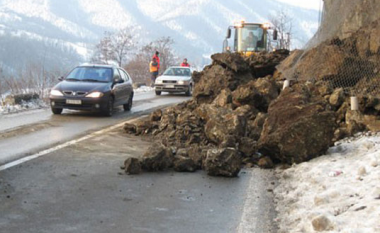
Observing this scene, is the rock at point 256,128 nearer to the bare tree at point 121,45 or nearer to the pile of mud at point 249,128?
the pile of mud at point 249,128

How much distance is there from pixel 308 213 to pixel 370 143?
335 centimetres

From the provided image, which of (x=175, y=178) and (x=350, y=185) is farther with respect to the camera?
(x=175, y=178)

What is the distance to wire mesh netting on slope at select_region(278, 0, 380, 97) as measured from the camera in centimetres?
1144

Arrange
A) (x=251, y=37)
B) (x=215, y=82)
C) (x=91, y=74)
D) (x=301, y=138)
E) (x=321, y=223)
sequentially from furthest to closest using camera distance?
(x=251, y=37), (x=91, y=74), (x=215, y=82), (x=301, y=138), (x=321, y=223)

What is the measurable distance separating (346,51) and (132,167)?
678cm

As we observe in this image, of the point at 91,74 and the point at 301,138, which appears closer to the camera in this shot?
the point at 301,138

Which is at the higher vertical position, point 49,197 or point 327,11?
point 327,11

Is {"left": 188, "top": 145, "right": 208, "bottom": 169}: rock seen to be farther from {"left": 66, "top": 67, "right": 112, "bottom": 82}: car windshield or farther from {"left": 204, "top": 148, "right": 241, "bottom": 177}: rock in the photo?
{"left": 66, "top": 67, "right": 112, "bottom": 82}: car windshield

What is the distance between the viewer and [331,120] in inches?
320

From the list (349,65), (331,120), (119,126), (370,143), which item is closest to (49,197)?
(331,120)

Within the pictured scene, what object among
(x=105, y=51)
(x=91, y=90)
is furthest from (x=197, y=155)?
(x=105, y=51)

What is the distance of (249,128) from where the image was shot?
9.85 metres

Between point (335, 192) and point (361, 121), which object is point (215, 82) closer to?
point (361, 121)

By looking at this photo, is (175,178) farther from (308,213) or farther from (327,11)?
(327,11)
